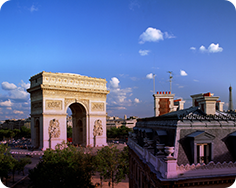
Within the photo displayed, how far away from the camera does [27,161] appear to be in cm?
2709

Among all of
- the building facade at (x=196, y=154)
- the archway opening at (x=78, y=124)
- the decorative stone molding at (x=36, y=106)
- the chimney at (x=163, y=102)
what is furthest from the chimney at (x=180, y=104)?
the archway opening at (x=78, y=124)

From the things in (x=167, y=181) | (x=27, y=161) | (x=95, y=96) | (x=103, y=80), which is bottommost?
(x=27, y=161)

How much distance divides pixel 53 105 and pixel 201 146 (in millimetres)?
33010

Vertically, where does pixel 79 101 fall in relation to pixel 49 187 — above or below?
above

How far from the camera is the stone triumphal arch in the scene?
36.7 m

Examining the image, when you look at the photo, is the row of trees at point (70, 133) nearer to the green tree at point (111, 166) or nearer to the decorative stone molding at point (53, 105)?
the decorative stone molding at point (53, 105)

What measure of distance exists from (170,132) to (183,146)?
0.79 meters

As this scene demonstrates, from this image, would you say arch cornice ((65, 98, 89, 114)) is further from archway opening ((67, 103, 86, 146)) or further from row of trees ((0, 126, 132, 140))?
row of trees ((0, 126, 132, 140))

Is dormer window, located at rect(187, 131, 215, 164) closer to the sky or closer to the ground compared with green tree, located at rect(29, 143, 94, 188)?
closer to the sky

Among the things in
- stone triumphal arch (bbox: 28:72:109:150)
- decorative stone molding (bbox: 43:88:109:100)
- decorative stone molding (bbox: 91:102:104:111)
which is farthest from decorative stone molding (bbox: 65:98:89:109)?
decorative stone molding (bbox: 91:102:104:111)

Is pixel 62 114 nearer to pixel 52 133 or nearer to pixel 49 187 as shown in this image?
pixel 52 133

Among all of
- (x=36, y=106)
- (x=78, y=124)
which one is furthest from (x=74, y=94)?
(x=78, y=124)

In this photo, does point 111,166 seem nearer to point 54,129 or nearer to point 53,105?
point 54,129

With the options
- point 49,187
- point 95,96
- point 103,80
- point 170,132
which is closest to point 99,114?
point 95,96
